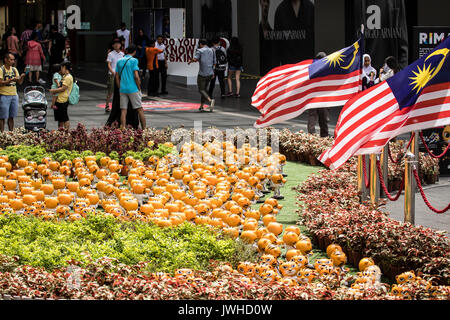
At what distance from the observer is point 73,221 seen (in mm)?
9258

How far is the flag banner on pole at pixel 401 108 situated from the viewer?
27.6 feet

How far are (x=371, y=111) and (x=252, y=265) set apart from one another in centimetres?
254

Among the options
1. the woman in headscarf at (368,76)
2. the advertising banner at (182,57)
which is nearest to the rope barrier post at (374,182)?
the woman in headscarf at (368,76)

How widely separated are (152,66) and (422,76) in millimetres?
21101

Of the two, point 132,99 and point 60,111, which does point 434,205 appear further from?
point 60,111

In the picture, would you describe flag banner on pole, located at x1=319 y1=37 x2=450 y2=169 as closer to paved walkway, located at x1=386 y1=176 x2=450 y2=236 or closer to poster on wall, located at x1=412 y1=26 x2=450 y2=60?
paved walkway, located at x1=386 y1=176 x2=450 y2=236

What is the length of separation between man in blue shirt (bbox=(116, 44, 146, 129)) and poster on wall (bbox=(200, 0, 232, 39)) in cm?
2083

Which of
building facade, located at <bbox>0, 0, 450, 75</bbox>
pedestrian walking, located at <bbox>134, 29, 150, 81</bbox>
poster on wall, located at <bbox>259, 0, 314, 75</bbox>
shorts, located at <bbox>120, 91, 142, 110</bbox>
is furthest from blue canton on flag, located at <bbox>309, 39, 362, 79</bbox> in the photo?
poster on wall, located at <bbox>259, 0, 314, 75</bbox>

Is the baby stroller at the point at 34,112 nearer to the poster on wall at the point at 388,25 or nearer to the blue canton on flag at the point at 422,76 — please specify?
the blue canton on flag at the point at 422,76

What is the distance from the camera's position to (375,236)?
8.49 m

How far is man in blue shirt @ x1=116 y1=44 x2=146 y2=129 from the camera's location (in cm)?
1739

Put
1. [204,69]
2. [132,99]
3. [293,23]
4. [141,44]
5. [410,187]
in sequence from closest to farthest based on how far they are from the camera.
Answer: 1. [410,187]
2. [132,99]
3. [204,69]
4. [141,44]
5. [293,23]

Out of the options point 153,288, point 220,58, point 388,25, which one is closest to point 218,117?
point 220,58

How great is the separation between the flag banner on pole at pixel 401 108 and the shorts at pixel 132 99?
359 inches
